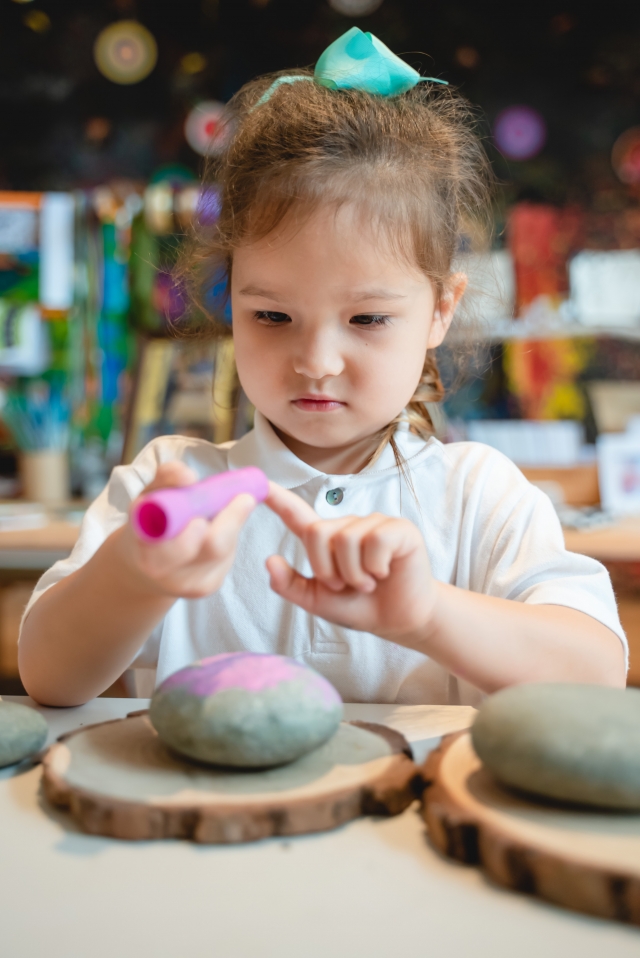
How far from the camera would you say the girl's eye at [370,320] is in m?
0.67

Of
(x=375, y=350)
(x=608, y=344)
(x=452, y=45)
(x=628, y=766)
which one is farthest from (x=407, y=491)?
(x=452, y=45)

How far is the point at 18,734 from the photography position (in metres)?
0.44

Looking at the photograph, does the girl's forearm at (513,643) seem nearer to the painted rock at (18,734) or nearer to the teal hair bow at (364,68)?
the painted rock at (18,734)

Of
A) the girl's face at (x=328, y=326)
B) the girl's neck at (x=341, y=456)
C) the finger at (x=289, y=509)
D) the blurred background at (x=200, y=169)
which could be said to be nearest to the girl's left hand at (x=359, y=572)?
the finger at (x=289, y=509)

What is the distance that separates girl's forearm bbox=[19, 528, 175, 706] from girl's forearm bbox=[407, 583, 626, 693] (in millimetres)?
189

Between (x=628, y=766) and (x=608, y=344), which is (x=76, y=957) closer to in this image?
(x=628, y=766)

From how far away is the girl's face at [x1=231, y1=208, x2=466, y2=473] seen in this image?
642 mm

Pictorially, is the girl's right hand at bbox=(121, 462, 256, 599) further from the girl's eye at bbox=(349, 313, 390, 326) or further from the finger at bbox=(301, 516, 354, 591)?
the girl's eye at bbox=(349, 313, 390, 326)

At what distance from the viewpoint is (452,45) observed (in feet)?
8.96

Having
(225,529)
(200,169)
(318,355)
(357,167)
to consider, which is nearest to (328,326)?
(318,355)

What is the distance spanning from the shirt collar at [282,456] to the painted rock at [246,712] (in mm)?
338

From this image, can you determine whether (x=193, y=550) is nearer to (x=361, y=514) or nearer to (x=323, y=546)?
(x=323, y=546)

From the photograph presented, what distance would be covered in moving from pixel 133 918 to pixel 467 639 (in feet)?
0.99

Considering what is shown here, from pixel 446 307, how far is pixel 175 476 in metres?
0.42
